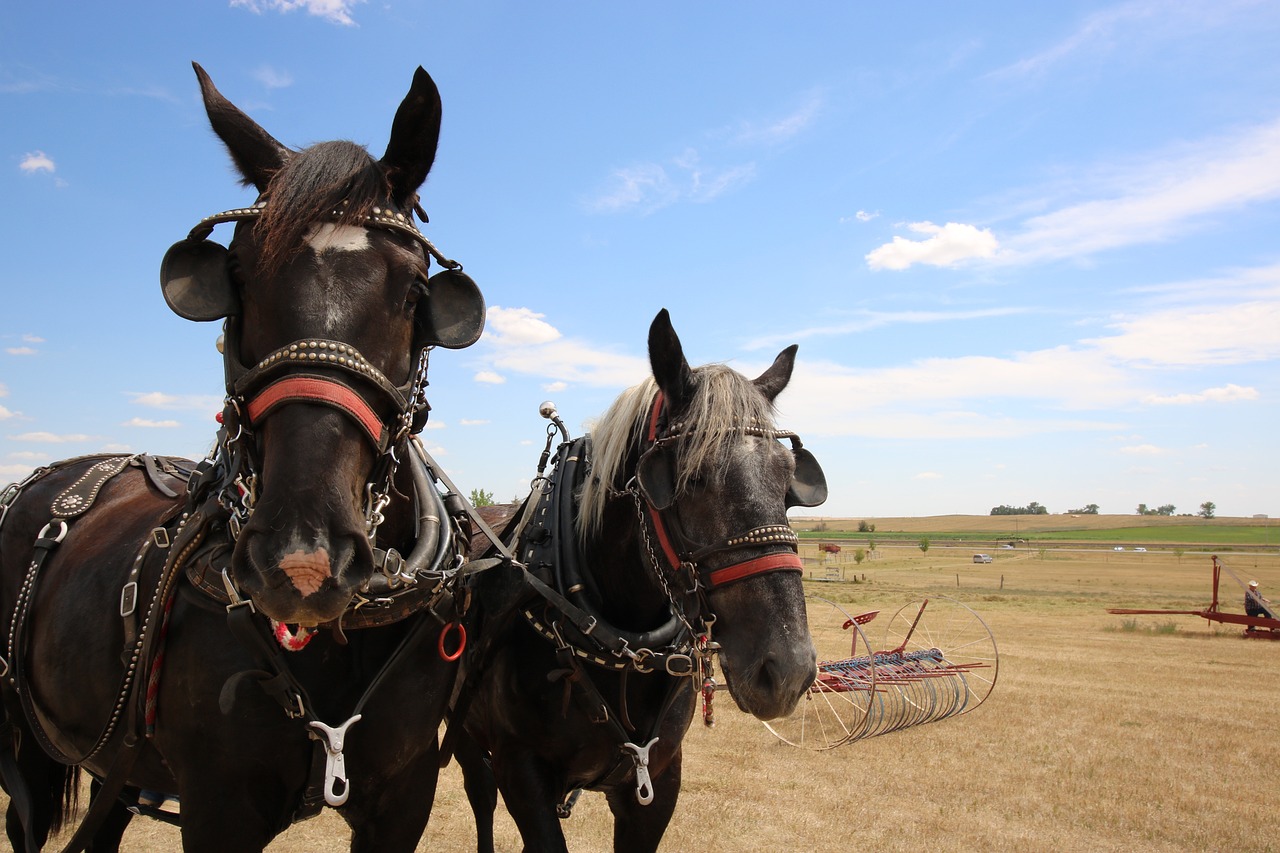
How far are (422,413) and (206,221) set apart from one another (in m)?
0.69

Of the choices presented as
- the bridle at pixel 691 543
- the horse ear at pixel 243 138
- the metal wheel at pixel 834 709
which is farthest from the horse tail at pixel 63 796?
the metal wheel at pixel 834 709

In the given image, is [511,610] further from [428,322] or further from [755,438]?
[428,322]

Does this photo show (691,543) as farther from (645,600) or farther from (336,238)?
(336,238)

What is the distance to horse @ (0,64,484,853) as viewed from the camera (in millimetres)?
1613

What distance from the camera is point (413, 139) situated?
2.13 metres

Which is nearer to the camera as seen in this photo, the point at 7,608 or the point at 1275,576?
the point at 7,608

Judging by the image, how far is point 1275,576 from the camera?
39719mm

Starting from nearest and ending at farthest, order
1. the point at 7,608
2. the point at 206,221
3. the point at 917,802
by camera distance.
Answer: the point at 206,221 → the point at 7,608 → the point at 917,802

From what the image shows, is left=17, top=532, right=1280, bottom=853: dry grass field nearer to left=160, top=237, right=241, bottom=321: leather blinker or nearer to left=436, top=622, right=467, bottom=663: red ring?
left=436, top=622, right=467, bottom=663: red ring

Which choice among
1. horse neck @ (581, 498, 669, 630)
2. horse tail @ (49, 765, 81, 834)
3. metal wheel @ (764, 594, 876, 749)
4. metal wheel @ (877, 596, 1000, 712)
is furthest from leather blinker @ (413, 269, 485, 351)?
metal wheel @ (877, 596, 1000, 712)

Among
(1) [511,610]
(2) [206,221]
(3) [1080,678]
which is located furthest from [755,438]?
(3) [1080,678]

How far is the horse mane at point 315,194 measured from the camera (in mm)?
1797

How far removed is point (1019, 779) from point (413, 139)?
8.30 meters

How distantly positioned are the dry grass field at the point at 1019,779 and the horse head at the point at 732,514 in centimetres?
412
